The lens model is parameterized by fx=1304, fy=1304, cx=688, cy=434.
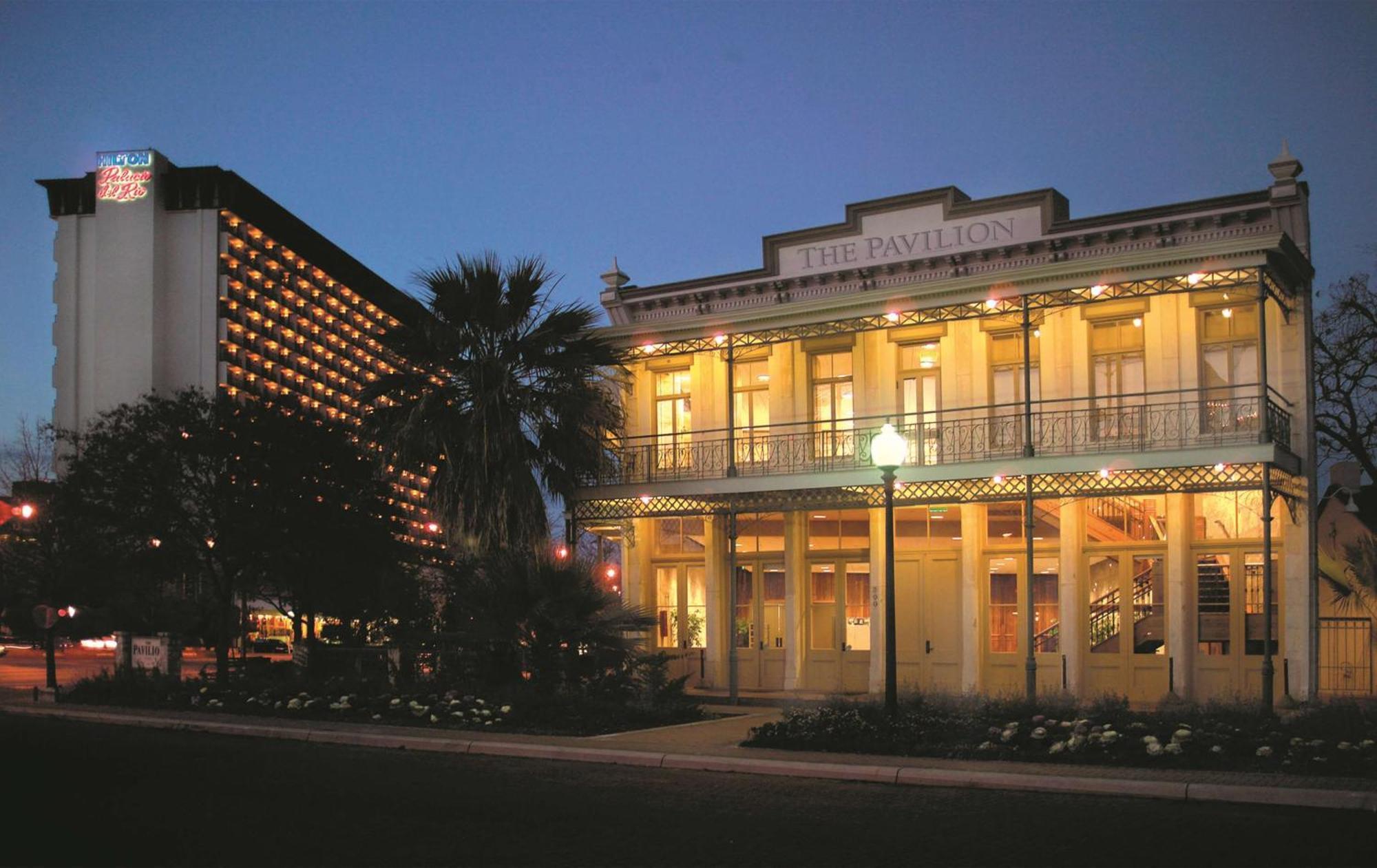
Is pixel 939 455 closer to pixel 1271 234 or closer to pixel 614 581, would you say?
pixel 1271 234

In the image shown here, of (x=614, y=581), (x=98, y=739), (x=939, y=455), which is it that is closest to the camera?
(x=98, y=739)

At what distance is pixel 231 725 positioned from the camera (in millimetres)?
19969

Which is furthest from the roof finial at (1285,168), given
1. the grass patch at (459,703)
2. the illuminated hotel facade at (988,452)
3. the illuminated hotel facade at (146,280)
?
the illuminated hotel facade at (146,280)

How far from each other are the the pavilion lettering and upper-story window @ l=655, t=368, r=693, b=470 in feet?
11.8

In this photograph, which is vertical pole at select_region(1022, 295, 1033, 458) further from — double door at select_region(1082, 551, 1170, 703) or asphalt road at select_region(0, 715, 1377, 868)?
asphalt road at select_region(0, 715, 1377, 868)

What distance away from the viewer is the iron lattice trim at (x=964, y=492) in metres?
20.3

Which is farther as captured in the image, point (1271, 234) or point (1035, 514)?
point (1035, 514)

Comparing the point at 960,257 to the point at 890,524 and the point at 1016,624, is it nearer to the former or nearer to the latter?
the point at 1016,624

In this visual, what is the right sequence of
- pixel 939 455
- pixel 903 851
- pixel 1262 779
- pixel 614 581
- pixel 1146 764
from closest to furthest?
pixel 903 851
pixel 1262 779
pixel 1146 764
pixel 939 455
pixel 614 581

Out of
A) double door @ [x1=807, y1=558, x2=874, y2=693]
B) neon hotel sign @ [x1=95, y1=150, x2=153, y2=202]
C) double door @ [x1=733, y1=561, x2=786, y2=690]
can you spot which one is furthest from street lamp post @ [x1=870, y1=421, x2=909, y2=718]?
neon hotel sign @ [x1=95, y1=150, x2=153, y2=202]

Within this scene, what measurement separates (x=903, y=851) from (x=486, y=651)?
40.3ft

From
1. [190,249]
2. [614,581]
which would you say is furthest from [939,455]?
[190,249]

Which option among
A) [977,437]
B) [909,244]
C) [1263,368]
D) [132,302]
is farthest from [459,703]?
[132,302]

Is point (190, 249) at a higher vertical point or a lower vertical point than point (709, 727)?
higher
